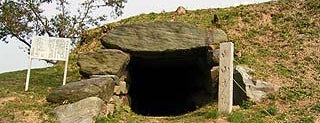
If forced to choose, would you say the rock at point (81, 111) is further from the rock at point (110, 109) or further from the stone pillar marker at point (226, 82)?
the stone pillar marker at point (226, 82)

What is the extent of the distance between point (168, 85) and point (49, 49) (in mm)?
6212

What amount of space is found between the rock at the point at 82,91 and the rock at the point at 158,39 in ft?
5.06

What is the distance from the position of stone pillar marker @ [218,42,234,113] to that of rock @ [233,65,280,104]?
72cm

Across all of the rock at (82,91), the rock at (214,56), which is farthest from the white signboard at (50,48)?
the rock at (214,56)

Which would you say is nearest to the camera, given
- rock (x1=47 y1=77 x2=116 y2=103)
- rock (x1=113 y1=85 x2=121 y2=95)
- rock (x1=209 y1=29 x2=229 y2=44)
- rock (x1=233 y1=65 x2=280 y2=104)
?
rock (x1=47 y1=77 x2=116 y2=103)

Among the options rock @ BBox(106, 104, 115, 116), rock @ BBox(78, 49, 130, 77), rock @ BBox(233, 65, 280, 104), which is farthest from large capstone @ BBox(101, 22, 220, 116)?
rock @ BBox(106, 104, 115, 116)

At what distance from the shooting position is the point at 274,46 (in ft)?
43.5

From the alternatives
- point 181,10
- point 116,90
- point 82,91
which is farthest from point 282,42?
point 82,91

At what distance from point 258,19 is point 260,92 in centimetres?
504

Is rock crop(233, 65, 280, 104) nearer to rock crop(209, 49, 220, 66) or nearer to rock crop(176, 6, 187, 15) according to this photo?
rock crop(209, 49, 220, 66)

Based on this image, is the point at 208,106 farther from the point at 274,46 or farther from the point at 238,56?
the point at 274,46

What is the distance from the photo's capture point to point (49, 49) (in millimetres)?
11203

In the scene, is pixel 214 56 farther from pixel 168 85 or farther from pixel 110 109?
pixel 168 85

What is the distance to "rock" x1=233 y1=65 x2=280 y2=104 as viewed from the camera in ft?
34.3
